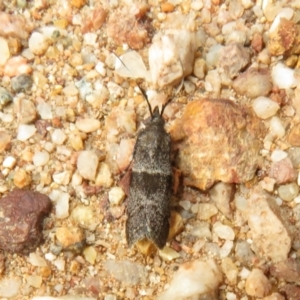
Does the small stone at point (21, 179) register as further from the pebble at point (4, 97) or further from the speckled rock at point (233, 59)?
the speckled rock at point (233, 59)

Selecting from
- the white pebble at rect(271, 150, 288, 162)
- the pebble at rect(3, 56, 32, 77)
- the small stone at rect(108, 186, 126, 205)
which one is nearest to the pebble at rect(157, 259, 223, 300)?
the small stone at rect(108, 186, 126, 205)

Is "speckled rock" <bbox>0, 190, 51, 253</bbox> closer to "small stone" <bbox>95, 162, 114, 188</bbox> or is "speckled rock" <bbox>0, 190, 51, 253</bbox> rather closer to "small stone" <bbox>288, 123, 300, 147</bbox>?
"small stone" <bbox>95, 162, 114, 188</bbox>

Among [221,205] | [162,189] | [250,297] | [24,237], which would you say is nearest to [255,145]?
[221,205]

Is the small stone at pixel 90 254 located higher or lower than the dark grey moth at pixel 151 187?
lower

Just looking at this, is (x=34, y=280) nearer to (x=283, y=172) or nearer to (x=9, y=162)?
(x=9, y=162)

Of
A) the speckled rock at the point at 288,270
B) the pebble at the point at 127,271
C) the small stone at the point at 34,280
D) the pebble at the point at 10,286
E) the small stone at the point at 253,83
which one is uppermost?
the small stone at the point at 253,83

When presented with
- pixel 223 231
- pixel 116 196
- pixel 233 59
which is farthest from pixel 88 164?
pixel 233 59

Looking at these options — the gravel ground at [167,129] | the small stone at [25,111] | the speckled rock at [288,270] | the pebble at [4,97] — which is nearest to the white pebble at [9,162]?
the gravel ground at [167,129]
